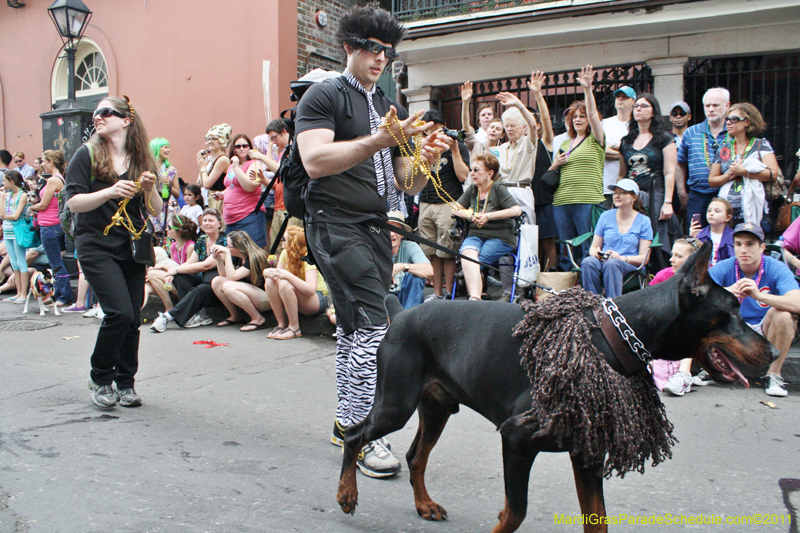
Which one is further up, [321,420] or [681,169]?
[681,169]

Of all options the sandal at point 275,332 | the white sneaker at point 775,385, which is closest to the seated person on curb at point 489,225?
the sandal at point 275,332

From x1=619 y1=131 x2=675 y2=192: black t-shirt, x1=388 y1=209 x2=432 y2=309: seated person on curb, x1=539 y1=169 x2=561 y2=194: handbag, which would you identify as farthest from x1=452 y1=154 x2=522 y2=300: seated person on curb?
x1=619 y1=131 x2=675 y2=192: black t-shirt

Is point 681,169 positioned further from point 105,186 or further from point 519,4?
point 105,186

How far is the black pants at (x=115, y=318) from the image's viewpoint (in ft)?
14.2

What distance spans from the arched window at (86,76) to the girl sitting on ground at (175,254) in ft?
23.3

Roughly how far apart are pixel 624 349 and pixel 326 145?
1.54m

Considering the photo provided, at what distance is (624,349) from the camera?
2279 mm

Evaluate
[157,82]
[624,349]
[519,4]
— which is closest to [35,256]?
[157,82]

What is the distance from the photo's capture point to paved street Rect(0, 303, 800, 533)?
289cm

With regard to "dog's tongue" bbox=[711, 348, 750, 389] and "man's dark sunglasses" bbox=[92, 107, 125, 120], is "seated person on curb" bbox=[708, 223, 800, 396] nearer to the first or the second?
"dog's tongue" bbox=[711, 348, 750, 389]

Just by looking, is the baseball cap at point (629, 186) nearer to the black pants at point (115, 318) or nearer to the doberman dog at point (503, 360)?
the doberman dog at point (503, 360)

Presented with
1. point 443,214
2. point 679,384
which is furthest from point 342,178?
point 443,214

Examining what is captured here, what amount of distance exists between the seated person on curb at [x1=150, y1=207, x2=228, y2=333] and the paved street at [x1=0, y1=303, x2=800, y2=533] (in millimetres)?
2237

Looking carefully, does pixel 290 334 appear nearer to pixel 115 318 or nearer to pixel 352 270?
pixel 115 318
